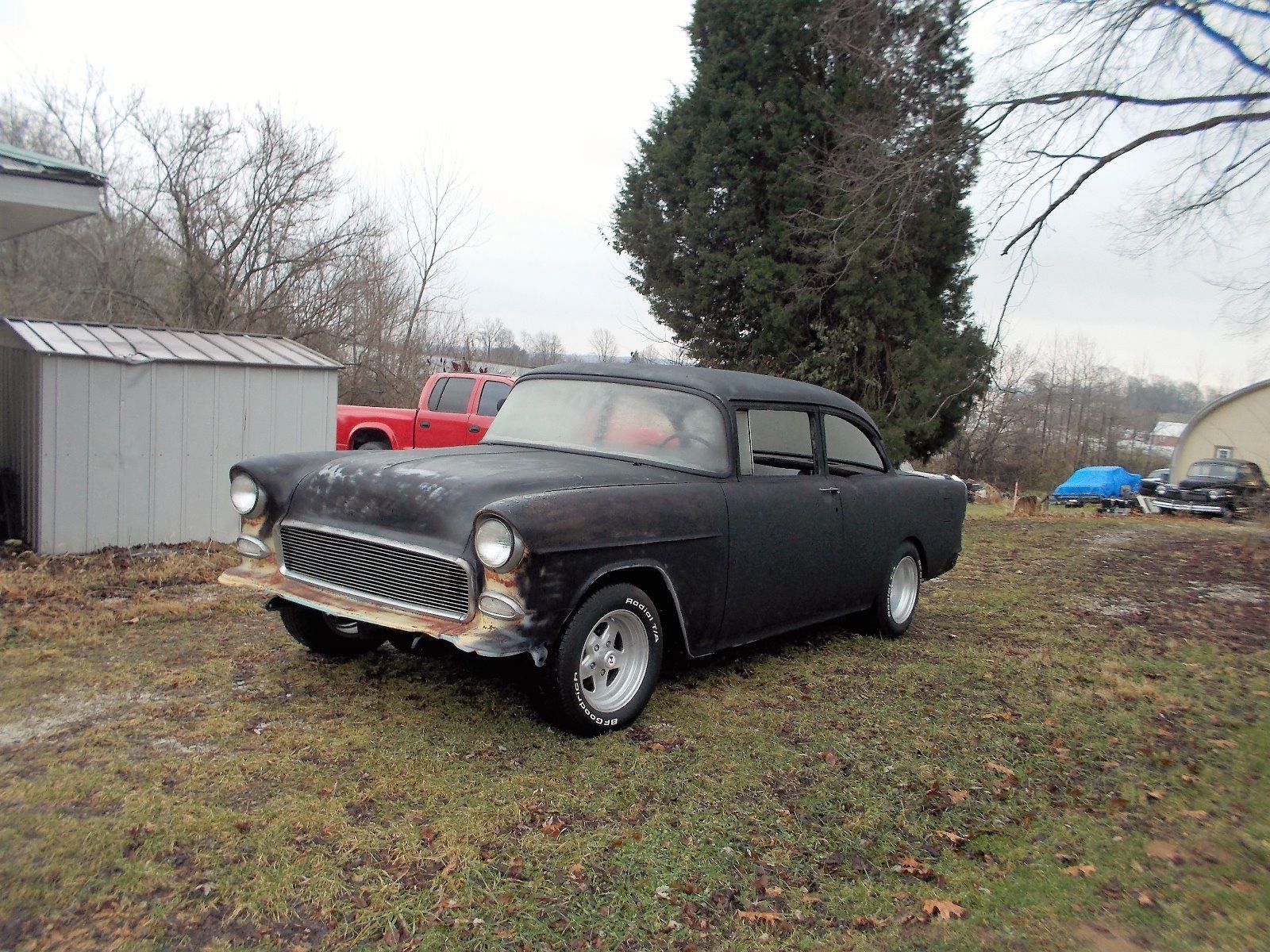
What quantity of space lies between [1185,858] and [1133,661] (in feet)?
9.90

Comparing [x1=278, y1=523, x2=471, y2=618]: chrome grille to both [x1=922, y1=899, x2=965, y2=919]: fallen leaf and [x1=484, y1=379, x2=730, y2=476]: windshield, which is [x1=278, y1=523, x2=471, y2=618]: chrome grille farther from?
[x1=922, y1=899, x2=965, y2=919]: fallen leaf

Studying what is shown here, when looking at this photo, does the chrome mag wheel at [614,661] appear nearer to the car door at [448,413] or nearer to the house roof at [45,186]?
the house roof at [45,186]

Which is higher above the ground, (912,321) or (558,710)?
(912,321)

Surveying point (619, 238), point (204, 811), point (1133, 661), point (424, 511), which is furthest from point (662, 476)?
point (619, 238)

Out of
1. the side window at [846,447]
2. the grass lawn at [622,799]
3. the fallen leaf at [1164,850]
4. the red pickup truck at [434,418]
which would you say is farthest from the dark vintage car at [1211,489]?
the fallen leaf at [1164,850]

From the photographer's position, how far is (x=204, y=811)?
10.9 feet

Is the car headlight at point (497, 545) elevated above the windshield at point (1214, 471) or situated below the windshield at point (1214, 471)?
above

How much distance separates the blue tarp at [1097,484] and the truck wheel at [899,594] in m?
32.9

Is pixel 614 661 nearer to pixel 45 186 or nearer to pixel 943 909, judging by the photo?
pixel 943 909

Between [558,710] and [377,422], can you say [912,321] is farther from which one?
[558,710]

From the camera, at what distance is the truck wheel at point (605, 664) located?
4027 mm

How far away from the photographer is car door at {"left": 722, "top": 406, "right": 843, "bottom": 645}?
4949mm

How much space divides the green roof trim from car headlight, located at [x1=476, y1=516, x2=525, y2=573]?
16.5 feet

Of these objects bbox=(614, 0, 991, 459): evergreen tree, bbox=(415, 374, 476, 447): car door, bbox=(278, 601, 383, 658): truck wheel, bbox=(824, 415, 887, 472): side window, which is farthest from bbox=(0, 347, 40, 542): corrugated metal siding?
bbox=(614, 0, 991, 459): evergreen tree
